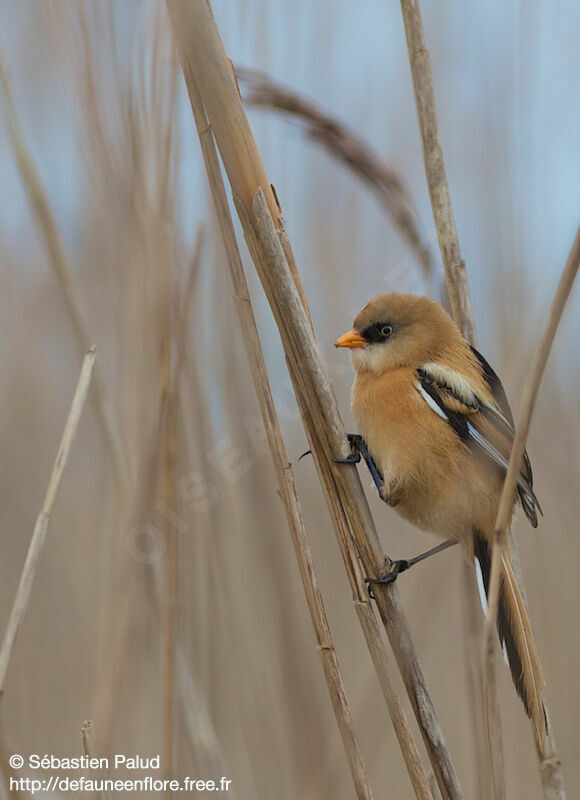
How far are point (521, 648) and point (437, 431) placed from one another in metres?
0.63

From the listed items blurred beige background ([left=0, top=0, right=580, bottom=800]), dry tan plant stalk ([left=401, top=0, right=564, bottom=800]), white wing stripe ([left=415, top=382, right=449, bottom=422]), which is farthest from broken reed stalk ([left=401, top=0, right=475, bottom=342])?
white wing stripe ([left=415, top=382, right=449, bottom=422])

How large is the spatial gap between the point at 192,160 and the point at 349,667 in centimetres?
190

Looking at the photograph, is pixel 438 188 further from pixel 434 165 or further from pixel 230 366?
pixel 230 366

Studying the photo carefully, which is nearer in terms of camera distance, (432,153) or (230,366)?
(432,153)

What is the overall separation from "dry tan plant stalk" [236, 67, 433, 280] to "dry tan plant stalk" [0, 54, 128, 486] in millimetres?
512

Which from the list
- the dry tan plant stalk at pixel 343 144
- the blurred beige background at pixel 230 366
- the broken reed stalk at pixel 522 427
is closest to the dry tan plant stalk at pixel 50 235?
the blurred beige background at pixel 230 366

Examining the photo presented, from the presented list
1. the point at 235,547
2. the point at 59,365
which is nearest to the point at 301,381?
the point at 235,547

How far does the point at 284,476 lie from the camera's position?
4.58 ft

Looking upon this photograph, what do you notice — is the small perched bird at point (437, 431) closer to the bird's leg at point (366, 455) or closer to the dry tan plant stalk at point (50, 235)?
the bird's leg at point (366, 455)

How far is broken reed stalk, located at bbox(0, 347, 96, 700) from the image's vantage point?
132 centimetres

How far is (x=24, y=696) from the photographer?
2.56 meters

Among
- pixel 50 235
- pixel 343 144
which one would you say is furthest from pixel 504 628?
pixel 50 235

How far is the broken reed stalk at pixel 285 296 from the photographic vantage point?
1236 millimetres

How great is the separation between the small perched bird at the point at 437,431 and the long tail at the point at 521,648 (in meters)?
0.22
